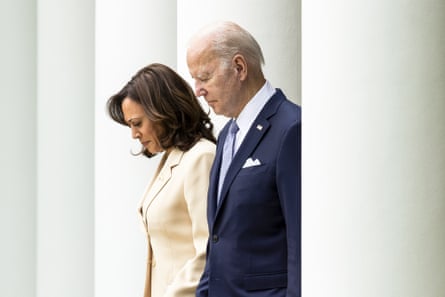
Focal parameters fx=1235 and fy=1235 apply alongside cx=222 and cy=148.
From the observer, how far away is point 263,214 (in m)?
5.04

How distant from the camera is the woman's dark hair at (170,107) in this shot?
596cm

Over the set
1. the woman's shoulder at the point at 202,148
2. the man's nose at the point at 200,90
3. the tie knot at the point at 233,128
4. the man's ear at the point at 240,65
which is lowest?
the woman's shoulder at the point at 202,148

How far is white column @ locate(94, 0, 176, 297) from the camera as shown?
8.68 metres

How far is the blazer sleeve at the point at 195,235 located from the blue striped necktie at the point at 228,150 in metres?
0.39

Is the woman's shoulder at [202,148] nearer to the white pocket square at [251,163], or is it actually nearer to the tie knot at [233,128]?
the tie knot at [233,128]

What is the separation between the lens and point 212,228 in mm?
5266

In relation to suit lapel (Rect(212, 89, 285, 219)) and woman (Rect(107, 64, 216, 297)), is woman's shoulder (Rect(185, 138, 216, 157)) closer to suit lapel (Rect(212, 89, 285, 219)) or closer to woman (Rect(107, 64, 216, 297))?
woman (Rect(107, 64, 216, 297))

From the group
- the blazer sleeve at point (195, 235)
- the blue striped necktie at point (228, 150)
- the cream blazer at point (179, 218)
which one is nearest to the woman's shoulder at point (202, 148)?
the cream blazer at point (179, 218)
